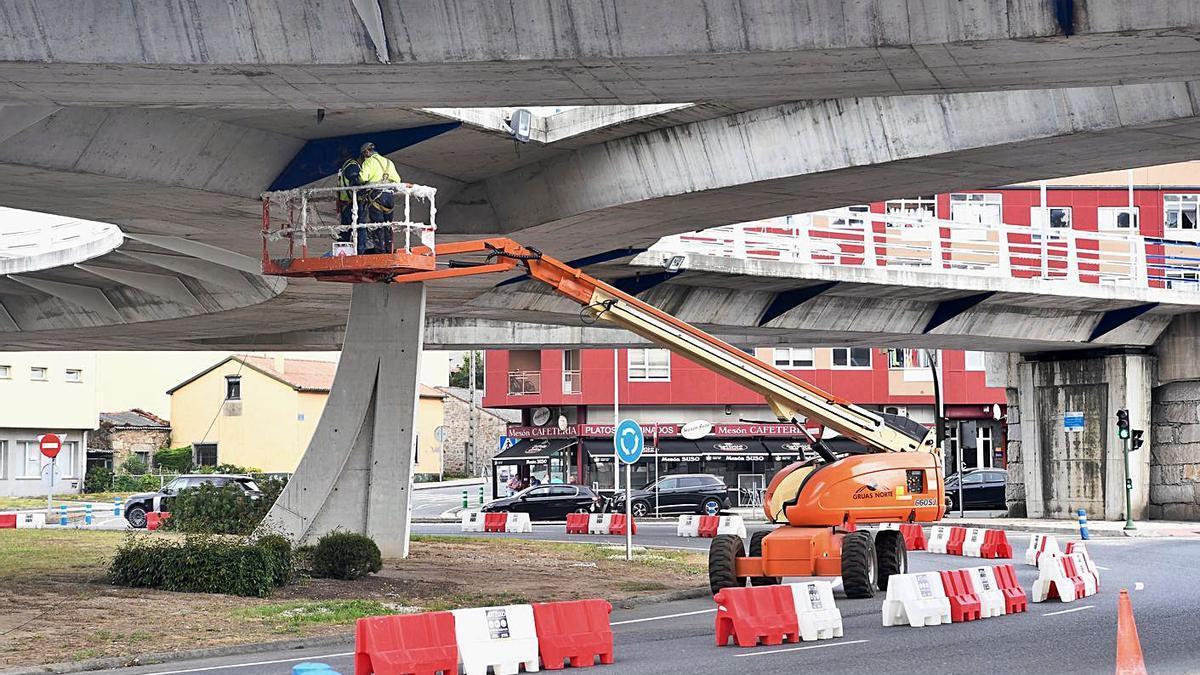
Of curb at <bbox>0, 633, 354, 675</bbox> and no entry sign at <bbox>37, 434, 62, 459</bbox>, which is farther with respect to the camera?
no entry sign at <bbox>37, 434, 62, 459</bbox>

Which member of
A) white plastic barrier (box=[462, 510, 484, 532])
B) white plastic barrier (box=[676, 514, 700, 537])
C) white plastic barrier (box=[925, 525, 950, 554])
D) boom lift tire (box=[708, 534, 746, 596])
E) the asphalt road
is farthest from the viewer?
white plastic barrier (box=[462, 510, 484, 532])

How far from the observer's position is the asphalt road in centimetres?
1385

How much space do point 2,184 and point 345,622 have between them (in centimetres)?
666

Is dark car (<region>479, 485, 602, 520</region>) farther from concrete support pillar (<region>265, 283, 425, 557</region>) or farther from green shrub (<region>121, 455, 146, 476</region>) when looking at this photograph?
green shrub (<region>121, 455, 146, 476</region>)

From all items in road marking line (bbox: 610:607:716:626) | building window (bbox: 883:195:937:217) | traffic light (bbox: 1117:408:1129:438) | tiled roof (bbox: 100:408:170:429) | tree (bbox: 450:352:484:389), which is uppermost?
building window (bbox: 883:195:937:217)

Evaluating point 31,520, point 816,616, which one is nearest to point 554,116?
point 816,616

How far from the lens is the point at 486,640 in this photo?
13.7m

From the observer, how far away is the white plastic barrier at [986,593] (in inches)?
714

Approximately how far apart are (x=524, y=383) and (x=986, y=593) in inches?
1789

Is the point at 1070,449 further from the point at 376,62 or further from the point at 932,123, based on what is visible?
the point at 376,62

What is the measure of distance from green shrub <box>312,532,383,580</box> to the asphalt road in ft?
15.4

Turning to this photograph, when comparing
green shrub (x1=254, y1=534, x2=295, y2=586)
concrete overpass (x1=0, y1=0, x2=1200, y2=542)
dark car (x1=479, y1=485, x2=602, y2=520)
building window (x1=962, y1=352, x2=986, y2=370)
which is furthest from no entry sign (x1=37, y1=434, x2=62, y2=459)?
building window (x1=962, y1=352, x2=986, y2=370)

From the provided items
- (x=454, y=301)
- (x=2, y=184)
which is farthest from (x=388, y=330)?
(x=2, y=184)

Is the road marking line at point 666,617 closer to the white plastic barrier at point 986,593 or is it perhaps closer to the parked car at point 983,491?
the white plastic barrier at point 986,593
